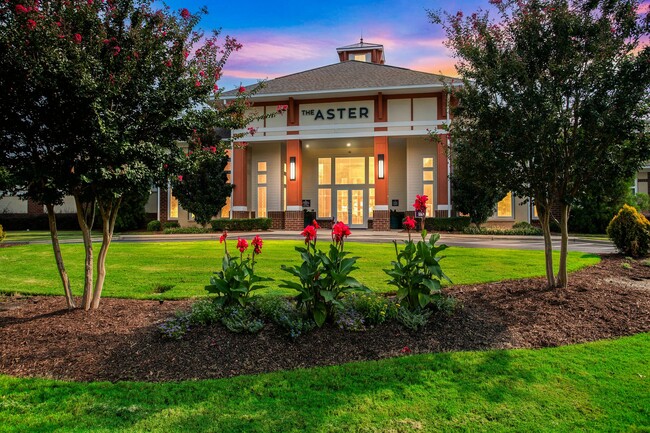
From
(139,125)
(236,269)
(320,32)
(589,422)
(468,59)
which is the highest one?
(320,32)

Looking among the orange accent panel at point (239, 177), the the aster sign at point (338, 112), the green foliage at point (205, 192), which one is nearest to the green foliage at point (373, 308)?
the green foliage at point (205, 192)

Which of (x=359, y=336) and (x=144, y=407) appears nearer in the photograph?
(x=144, y=407)

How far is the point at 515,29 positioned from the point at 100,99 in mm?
5084

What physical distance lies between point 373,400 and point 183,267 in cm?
634

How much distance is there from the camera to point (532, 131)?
15.8 ft

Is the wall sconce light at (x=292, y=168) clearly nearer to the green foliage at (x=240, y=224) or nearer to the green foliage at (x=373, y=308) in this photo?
the green foliage at (x=240, y=224)

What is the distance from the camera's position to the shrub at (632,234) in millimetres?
9484

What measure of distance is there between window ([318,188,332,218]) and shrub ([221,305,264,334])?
21.8m

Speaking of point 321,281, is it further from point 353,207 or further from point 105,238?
point 353,207

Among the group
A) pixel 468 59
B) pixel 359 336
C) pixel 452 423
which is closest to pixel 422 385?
pixel 452 423

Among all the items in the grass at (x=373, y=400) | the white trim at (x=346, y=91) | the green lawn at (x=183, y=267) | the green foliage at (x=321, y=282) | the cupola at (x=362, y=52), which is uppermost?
the cupola at (x=362, y=52)

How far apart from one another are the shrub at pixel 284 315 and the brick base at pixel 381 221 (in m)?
17.9

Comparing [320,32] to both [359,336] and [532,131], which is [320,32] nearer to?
[532,131]

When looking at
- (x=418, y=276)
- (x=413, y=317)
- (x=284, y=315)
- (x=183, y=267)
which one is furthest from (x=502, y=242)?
(x=284, y=315)
